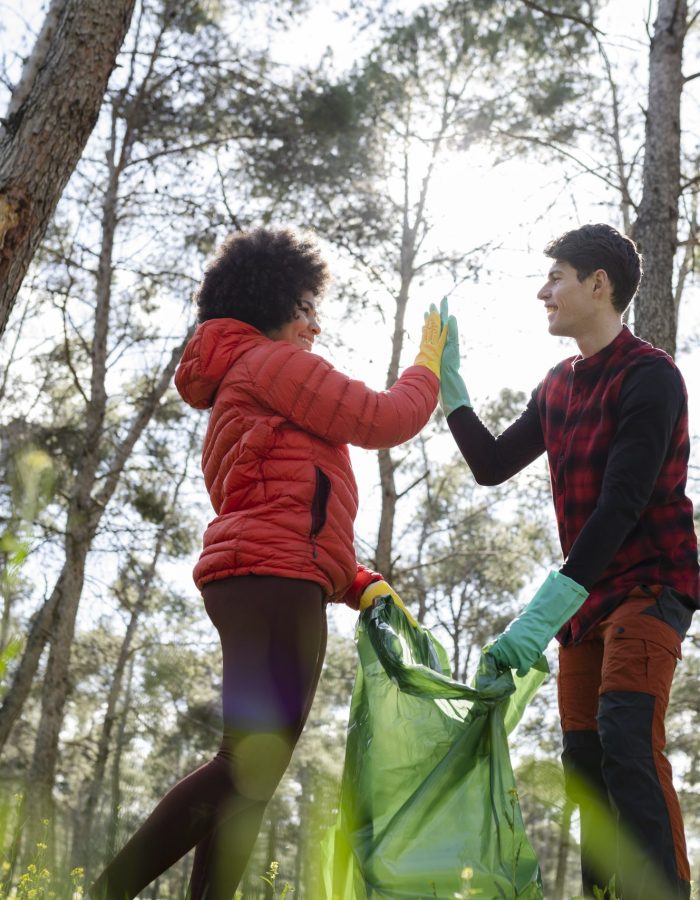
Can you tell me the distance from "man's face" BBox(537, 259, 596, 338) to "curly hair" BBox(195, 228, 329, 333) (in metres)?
0.65

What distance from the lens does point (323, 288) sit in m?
2.61

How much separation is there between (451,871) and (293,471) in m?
0.93

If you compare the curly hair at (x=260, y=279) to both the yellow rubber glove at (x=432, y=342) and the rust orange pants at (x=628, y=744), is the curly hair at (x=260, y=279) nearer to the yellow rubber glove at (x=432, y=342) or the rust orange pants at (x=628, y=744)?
the yellow rubber glove at (x=432, y=342)

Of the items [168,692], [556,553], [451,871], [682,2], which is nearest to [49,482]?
[451,871]

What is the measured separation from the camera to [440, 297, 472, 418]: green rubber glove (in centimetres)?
297

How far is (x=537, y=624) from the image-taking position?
7.30ft

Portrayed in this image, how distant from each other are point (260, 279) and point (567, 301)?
0.85 meters

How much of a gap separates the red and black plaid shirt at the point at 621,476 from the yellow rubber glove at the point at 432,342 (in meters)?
0.37

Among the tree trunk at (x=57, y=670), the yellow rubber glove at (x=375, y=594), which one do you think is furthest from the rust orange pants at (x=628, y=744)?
the tree trunk at (x=57, y=670)

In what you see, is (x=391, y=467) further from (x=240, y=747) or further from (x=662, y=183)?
(x=240, y=747)

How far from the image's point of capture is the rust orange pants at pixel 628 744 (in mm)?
2006

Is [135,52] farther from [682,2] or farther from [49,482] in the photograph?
[49,482]

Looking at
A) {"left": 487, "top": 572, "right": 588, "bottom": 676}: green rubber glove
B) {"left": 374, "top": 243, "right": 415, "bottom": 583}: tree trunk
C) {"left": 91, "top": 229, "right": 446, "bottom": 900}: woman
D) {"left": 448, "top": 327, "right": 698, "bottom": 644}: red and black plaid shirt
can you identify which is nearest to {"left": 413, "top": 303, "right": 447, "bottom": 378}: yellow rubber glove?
{"left": 91, "top": 229, "right": 446, "bottom": 900}: woman

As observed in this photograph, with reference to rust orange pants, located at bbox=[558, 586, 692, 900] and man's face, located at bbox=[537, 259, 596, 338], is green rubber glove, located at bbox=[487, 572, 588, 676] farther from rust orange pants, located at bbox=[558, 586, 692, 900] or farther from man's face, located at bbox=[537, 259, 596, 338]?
man's face, located at bbox=[537, 259, 596, 338]
